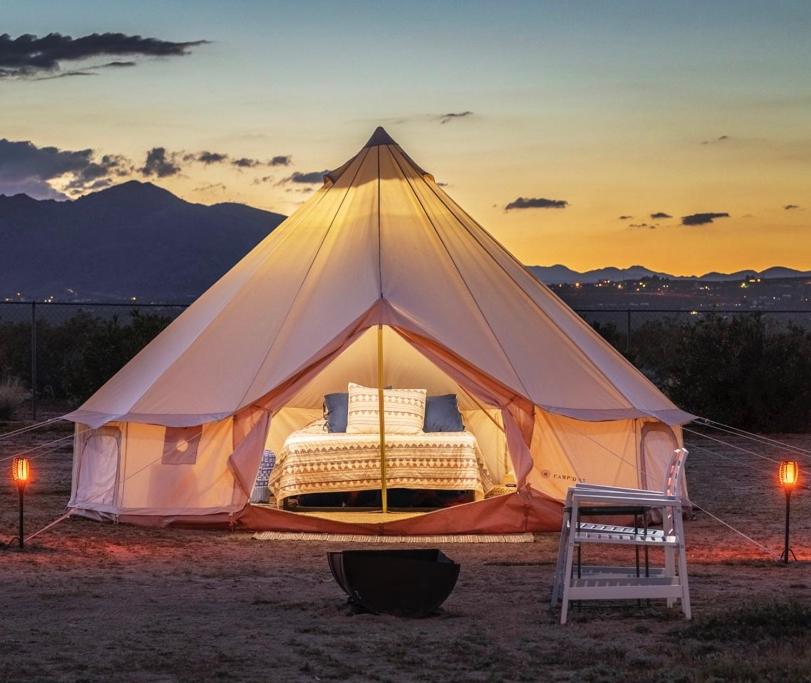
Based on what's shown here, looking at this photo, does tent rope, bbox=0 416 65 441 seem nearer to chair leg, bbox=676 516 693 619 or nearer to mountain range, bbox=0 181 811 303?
chair leg, bbox=676 516 693 619

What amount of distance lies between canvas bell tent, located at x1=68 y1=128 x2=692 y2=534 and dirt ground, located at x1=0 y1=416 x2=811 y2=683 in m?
0.53

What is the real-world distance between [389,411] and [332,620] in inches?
212

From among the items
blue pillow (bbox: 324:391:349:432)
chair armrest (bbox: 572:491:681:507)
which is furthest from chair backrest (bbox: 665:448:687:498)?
blue pillow (bbox: 324:391:349:432)

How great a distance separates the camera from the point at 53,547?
9.50m

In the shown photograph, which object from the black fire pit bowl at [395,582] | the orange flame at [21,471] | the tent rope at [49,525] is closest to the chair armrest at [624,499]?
the black fire pit bowl at [395,582]

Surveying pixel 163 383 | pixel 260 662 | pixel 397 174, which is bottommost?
pixel 260 662

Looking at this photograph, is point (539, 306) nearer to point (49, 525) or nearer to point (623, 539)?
point (49, 525)

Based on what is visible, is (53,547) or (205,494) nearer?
(53,547)

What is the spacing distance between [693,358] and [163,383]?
35.4 feet

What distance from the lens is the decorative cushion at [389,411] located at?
12.3 m

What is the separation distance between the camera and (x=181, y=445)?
1059cm

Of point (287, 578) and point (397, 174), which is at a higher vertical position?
point (397, 174)

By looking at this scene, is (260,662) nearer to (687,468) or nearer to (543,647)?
(543,647)

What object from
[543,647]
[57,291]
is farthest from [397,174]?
[57,291]
